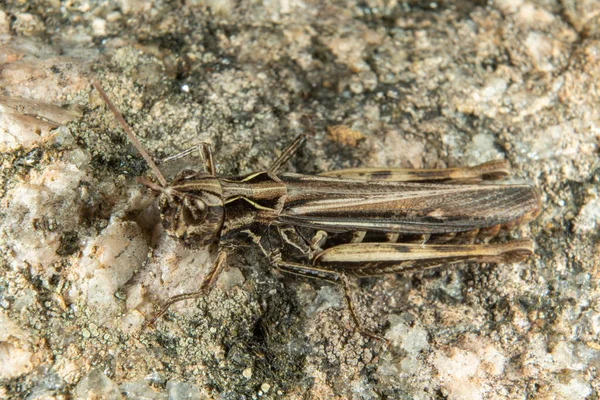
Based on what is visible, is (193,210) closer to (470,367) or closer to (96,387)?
(96,387)

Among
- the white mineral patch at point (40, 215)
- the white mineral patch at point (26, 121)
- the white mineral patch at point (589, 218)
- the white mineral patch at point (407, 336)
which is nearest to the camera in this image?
the white mineral patch at point (40, 215)

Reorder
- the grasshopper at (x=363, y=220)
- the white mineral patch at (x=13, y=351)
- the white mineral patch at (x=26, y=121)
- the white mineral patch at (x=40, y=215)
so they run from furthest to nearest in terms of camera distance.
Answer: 1. the grasshopper at (x=363, y=220)
2. the white mineral patch at (x=26, y=121)
3. the white mineral patch at (x=40, y=215)
4. the white mineral patch at (x=13, y=351)

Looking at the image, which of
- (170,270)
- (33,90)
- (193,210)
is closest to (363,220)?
(193,210)

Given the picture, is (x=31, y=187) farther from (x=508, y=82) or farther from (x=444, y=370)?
(x=508, y=82)

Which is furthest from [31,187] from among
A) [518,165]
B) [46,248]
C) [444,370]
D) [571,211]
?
[571,211]

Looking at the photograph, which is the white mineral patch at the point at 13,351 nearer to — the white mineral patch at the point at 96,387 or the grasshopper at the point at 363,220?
the white mineral patch at the point at 96,387

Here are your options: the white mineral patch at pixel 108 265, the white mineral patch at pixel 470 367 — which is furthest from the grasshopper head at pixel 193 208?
the white mineral patch at pixel 470 367
